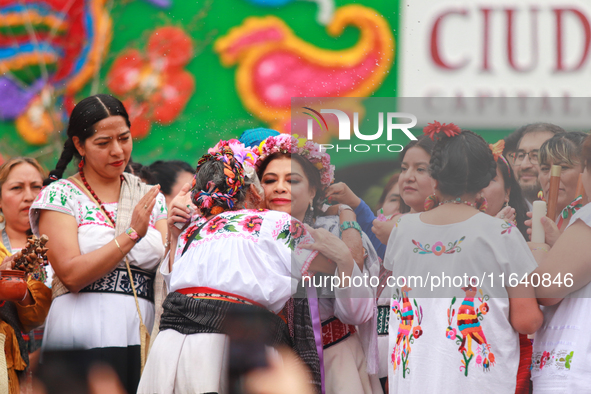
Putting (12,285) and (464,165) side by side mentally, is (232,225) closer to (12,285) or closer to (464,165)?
(464,165)

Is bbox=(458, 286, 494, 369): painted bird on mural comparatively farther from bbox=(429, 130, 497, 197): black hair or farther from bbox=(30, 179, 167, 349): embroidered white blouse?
bbox=(30, 179, 167, 349): embroidered white blouse

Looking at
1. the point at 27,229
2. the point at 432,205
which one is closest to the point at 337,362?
the point at 432,205

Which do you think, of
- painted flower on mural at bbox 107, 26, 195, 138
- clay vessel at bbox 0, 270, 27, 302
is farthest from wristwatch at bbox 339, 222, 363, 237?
painted flower on mural at bbox 107, 26, 195, 138

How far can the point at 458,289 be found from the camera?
290 cm

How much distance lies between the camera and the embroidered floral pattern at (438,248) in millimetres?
2908

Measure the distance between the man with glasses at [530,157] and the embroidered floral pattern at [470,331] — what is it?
64 centimetres

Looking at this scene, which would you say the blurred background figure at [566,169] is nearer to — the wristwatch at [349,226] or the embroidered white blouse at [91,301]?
the wristwatch at [349,226]

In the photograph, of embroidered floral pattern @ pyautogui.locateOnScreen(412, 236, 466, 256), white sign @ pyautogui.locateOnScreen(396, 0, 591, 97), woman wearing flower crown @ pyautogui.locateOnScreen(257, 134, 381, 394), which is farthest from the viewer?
white sign @ pyautogui.locateOnScreen(396, 0, 591, 97)

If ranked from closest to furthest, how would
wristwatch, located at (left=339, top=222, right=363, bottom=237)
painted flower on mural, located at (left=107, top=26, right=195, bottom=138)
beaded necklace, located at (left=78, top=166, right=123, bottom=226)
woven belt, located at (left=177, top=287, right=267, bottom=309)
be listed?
1. woven belt, located at (left=177, top=287, right=267, bottom=309)
2. wristwatch, located at (left=339, top=222, right=363, bottom=237)
3. beaded necklace, located at (left=78, top=166, right=123, bottom=226)
4. painted flower on mural, located at (left=107, top=26, right=195, bottom=138)

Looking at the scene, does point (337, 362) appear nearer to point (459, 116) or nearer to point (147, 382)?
point (147, 382)

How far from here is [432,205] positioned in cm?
309

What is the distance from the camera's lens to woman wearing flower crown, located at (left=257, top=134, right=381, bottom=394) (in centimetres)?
317

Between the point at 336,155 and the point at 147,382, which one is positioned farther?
the point at 336,155

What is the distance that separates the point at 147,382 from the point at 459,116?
1.97 m
